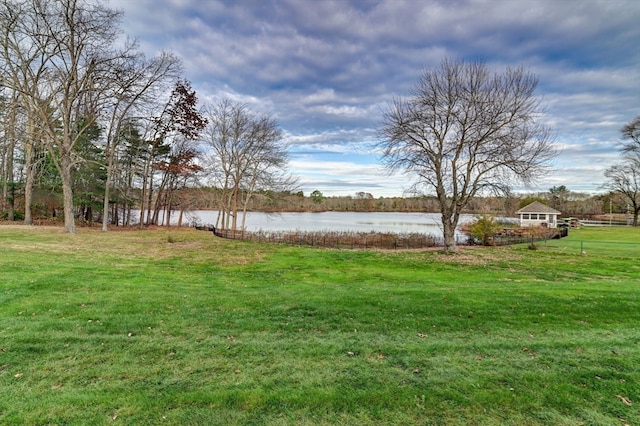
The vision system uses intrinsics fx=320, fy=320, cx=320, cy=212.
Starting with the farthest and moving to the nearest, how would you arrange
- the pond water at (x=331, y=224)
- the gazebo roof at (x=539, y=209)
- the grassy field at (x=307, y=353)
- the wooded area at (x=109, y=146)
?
the gazebo roof at (x=539, y=209) < the pond water at (x=331, y=224) < the wooded area at (x=109, y=146) < the grassy field at (x=307, y=353)

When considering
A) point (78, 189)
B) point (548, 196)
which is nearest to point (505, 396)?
point (78, 189)

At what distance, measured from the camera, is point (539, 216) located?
3909 centimetres

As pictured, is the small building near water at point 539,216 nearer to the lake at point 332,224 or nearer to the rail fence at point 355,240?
the lake at point 332,224

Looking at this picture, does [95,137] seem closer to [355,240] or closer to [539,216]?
[355,240]

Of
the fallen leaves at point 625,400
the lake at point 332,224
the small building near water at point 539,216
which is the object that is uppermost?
the small building near water at point 539,216

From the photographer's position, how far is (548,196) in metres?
64.2

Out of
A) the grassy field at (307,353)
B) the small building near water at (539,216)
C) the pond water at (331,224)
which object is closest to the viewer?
the grassy field at (307,353)

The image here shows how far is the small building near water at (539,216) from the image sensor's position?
1495 inches

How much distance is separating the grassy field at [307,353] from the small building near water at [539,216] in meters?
35.5

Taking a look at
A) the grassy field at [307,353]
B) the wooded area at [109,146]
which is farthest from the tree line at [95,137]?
the grassy field at [307,353]

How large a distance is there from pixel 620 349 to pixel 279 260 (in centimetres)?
997

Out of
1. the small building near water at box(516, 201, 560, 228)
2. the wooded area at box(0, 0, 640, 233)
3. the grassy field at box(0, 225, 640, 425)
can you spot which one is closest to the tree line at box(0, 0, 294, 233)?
the wooded area at box(0, 0, 640, 233)

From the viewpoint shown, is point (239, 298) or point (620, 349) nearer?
point (620, 349)

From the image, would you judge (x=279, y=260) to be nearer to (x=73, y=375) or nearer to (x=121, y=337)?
(x=121, y=337)
